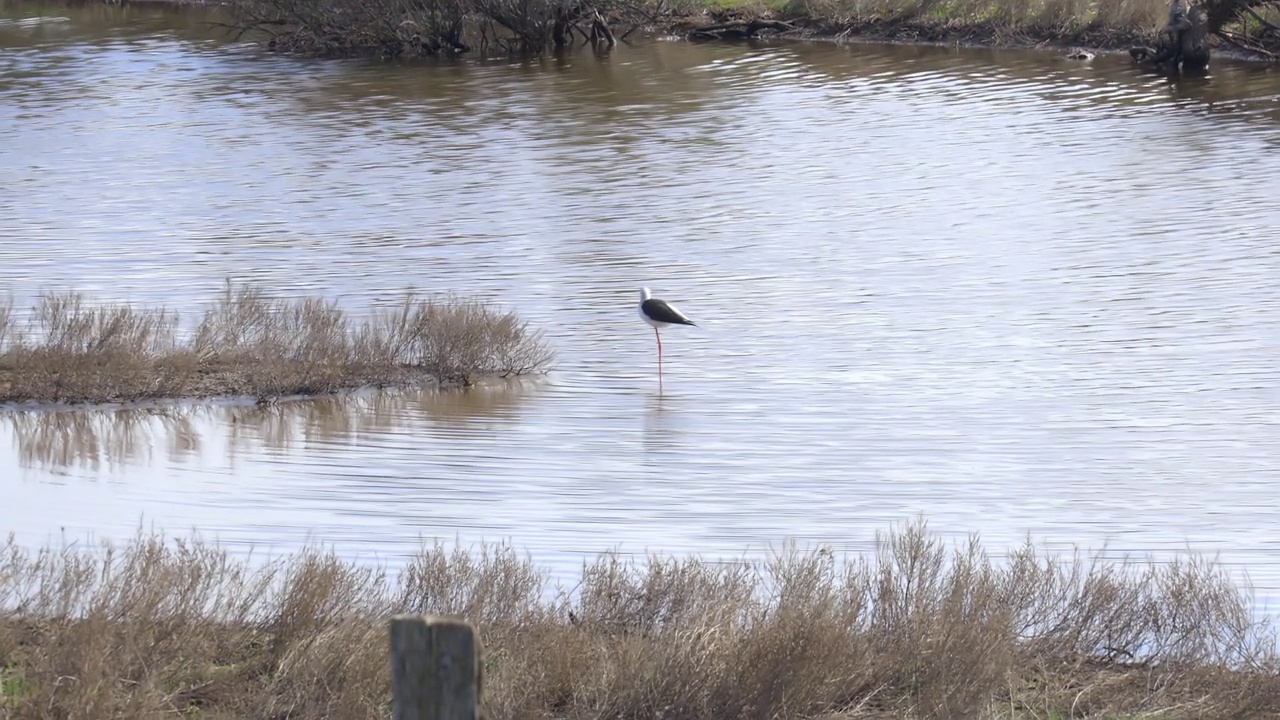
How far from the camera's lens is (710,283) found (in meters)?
18.6

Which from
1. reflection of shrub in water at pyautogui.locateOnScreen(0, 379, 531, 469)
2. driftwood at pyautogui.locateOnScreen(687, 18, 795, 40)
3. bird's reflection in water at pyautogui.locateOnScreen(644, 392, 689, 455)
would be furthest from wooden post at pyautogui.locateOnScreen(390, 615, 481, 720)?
driftwood at pyautogui.locateOnScreen(687, 18, 795, 40)

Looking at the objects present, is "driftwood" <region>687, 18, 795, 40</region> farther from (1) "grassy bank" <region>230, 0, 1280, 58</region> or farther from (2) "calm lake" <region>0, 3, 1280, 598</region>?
(2) "calm lake" <region>0, 3, 1280, 598</region>

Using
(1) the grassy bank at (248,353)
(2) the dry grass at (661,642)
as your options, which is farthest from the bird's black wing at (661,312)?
(2) the dry grass at (661,642)

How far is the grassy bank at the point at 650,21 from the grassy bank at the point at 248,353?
27326mm

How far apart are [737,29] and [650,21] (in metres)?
2.90

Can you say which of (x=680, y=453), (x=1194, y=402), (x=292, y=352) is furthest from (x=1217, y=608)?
(x=292, y=352)

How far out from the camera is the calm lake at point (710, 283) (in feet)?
35.8

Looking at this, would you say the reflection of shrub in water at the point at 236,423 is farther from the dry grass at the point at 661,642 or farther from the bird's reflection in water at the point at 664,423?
the dry grass at the point at 661,642

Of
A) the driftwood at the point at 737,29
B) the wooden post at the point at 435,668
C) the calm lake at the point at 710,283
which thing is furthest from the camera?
the driftwood at the point at 737,29

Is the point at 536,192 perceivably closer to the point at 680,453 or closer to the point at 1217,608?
the point at 680,453

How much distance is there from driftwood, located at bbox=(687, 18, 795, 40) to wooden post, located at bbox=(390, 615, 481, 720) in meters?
40.4

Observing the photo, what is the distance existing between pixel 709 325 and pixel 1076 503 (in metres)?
6.20

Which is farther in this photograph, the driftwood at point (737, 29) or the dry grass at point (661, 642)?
the driftwood at point (737, 29)

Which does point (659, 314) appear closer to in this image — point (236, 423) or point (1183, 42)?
point (236, 423)
